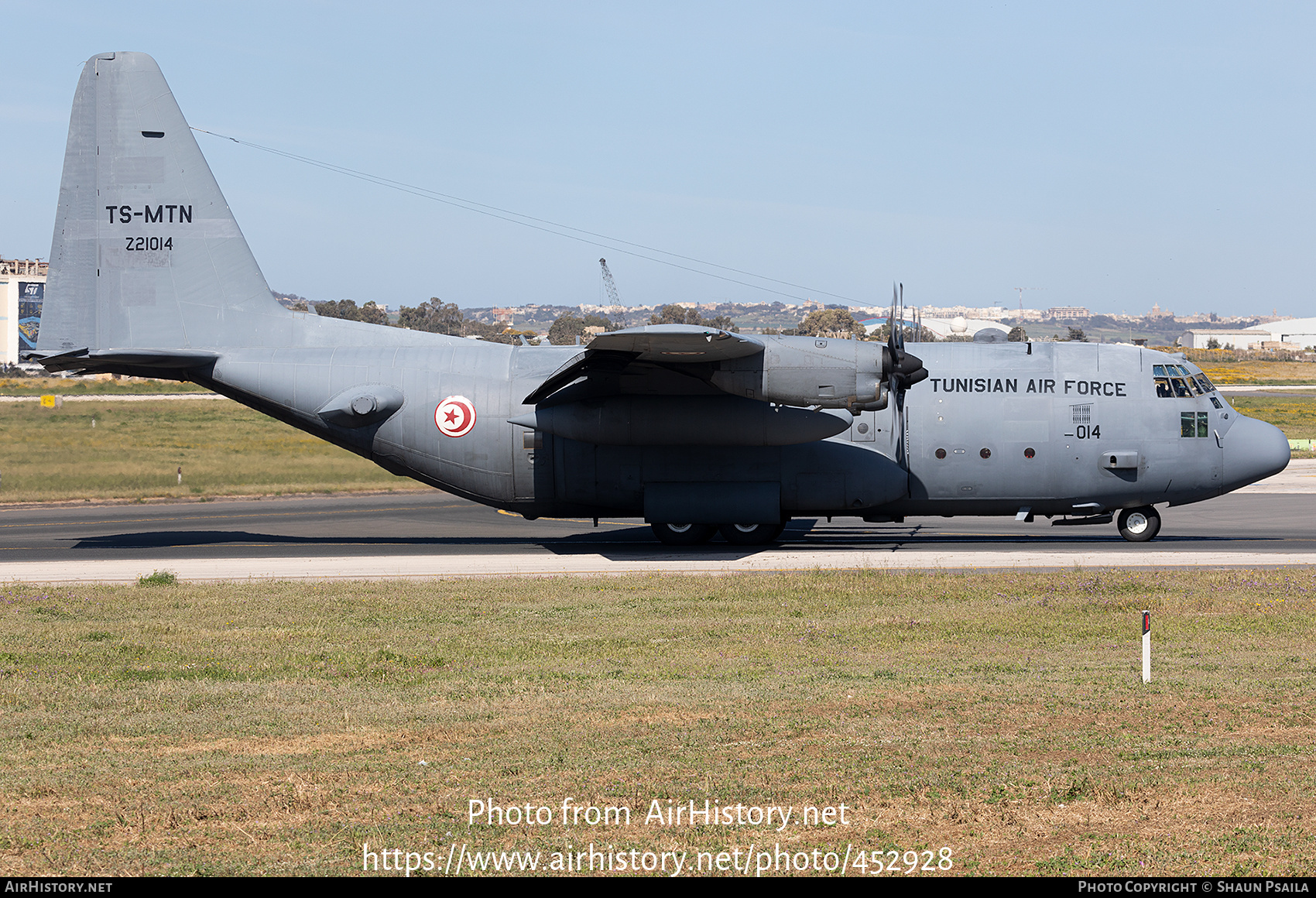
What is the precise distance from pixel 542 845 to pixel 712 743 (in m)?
3.03

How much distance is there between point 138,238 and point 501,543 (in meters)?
11.7

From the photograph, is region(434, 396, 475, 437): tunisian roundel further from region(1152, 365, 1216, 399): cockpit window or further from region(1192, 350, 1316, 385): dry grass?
region(1192, 350, 1316, 385): dry grass

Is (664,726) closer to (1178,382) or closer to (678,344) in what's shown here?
(678,344)

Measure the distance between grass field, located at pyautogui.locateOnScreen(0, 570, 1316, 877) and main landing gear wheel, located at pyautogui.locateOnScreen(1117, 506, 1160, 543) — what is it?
26.7 ft

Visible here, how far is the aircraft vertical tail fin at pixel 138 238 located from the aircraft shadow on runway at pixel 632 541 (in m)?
5.20

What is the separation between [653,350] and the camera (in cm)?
2389

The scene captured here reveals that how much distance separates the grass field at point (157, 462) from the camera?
41.6 meters

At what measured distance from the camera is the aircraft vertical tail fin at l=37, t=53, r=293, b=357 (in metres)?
27.8

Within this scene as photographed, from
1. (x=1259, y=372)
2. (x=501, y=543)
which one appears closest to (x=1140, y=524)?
(x=501, y=543)

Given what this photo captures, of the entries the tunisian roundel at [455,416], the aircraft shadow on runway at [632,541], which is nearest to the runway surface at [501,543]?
the aircraft shadow on runway at [632,541]

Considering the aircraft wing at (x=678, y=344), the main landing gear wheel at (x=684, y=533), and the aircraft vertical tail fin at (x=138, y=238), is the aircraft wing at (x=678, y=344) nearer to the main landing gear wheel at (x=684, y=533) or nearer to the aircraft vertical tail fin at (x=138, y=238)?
the main landing gear wheel at (x=684, y=533)

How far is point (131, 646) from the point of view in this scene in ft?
51.9

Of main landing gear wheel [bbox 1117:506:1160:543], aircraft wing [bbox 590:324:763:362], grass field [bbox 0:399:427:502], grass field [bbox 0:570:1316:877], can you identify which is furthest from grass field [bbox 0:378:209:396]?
grass field [bbox 0:570:1316:877]
